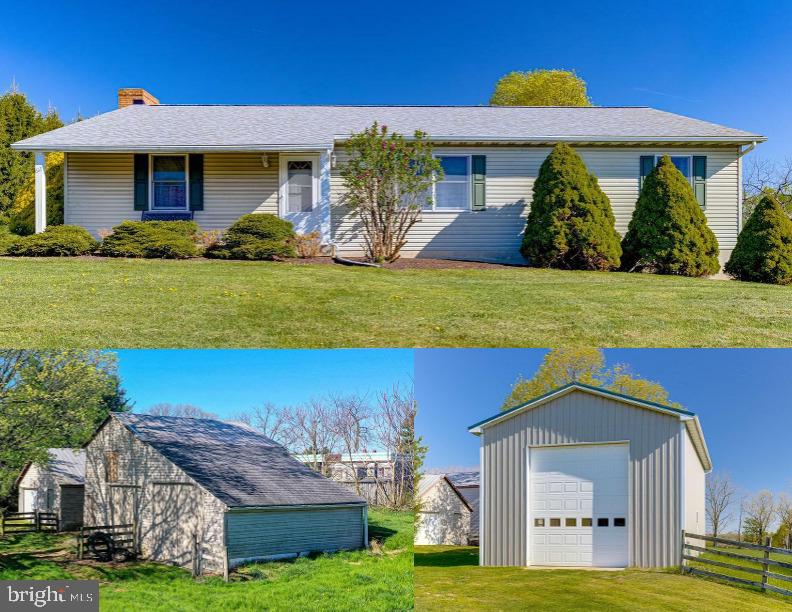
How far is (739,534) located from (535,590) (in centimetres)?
934

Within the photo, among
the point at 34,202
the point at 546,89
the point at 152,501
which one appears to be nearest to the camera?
the point at 152,501

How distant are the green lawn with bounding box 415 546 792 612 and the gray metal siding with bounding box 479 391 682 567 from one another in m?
0.46

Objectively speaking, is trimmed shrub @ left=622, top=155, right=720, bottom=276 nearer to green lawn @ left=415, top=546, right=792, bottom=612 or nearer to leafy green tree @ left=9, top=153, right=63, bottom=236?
green lawn @ left=415, top=546, right=792, bottom=612

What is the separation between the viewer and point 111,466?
1269 centimetres

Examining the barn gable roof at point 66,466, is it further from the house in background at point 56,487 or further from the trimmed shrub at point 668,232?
the trimmed shrub at point 668,232

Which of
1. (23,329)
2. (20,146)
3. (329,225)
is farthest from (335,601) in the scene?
(20,146)

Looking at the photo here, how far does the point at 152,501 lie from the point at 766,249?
12814 mm

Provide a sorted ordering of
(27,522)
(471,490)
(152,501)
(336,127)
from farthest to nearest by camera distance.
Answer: (336,127) < (471,490) < (152,501) < (27,522)

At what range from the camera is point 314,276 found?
1434cm

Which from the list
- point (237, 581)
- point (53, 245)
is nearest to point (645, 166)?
point (53, 245)

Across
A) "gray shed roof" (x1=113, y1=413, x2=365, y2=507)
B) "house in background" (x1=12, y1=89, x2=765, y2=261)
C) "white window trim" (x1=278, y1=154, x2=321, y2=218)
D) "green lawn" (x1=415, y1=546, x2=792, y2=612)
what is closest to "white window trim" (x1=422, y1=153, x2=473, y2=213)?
"house in background" (x1=12, y1=89, x2=765, y2=261)

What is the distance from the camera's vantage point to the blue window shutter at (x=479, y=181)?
1922 centimetres

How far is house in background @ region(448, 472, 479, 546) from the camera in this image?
12992 millimetres

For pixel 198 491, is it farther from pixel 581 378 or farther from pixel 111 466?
pixel 581 378
